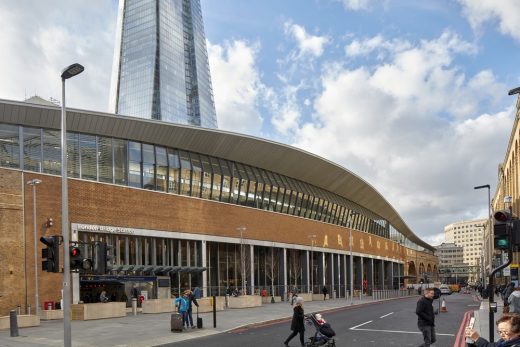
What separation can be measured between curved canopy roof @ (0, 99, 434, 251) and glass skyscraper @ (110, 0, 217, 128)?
97.4m

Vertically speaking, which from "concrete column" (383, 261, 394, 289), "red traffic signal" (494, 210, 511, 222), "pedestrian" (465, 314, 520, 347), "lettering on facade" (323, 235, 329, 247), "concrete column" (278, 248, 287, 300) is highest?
"red traffic signal" (494, 210, 511, 222)

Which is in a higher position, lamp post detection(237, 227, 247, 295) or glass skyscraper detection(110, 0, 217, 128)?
glass skyscraper detection(110, 0, 217, 128)

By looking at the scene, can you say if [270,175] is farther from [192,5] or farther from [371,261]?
[192,5]

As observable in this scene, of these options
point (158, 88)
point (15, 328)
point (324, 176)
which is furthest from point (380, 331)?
point (158, 88)

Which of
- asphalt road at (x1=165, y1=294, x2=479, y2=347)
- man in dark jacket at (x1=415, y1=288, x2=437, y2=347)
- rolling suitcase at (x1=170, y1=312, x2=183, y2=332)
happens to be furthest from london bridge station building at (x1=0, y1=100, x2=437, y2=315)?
man in dark jacket at (x1=415, y1=288, x2=437, y2=347)

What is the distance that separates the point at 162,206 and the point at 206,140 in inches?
273

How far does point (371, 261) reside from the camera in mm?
81312

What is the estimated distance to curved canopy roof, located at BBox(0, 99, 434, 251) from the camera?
33438mm

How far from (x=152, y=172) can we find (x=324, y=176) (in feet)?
90.6

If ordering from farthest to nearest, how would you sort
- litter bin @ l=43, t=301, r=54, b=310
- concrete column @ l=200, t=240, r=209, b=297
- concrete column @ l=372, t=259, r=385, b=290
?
concrete column @ l=372, t=259, r=385, b=290 < concrete column @ l=200, t=240, r=209, b=297 < litter bin @ l=43, t=301, r=54, b=310

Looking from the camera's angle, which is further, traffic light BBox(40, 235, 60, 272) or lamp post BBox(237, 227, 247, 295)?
lamp post BBox(237, 227, 247, 295)

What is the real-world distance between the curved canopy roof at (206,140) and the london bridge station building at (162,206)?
102 mm

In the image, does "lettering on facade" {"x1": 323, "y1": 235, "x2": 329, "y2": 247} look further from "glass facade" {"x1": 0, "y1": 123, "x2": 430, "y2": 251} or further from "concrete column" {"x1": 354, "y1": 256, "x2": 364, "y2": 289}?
"concrete column" {"x1": 354, "y1": 256, "x2": 364, "y2": 289}

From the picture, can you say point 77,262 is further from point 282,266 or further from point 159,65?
point 159,65
